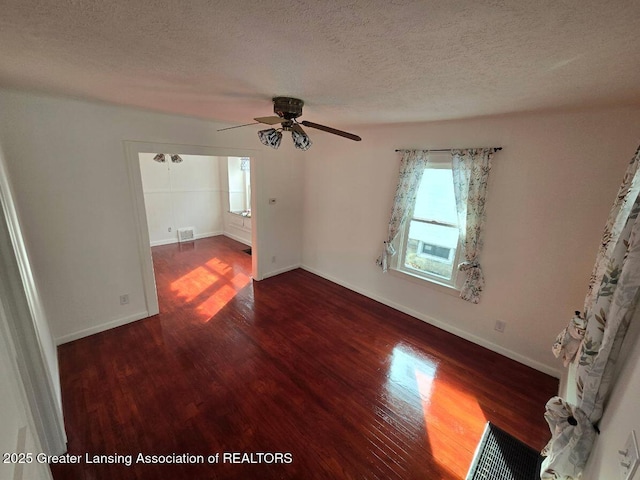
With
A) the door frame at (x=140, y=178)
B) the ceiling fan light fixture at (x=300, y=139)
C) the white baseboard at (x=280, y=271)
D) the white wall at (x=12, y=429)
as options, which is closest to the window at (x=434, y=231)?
the ceiling fan light fixture at (x=300, y=139)

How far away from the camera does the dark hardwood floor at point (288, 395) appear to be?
1681 millimetres

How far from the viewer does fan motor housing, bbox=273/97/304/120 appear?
1903mm

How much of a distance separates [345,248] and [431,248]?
1.29 m

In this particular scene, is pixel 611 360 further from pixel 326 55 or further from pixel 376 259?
pixel 376 259

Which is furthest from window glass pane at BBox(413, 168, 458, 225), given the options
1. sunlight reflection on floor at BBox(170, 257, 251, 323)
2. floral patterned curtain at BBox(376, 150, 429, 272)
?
sunlight reflection on floor at BBox(170, 257, 251, 323)

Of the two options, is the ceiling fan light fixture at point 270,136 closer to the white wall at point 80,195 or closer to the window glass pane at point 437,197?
the white wall at point 80,195

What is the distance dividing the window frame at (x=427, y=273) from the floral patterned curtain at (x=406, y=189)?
8 cm

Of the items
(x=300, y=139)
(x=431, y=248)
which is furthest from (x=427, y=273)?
(x=300, y=139)

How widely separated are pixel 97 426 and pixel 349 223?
3273 mm

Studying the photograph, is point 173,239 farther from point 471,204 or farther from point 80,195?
point 471,204

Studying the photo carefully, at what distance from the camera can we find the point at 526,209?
236 cm

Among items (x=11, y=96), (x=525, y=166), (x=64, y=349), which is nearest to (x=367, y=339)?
(x=525, y=166)

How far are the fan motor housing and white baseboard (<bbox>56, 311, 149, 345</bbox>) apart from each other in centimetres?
285

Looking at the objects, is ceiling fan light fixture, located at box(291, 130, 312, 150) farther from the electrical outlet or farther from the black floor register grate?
the black floor register grate
